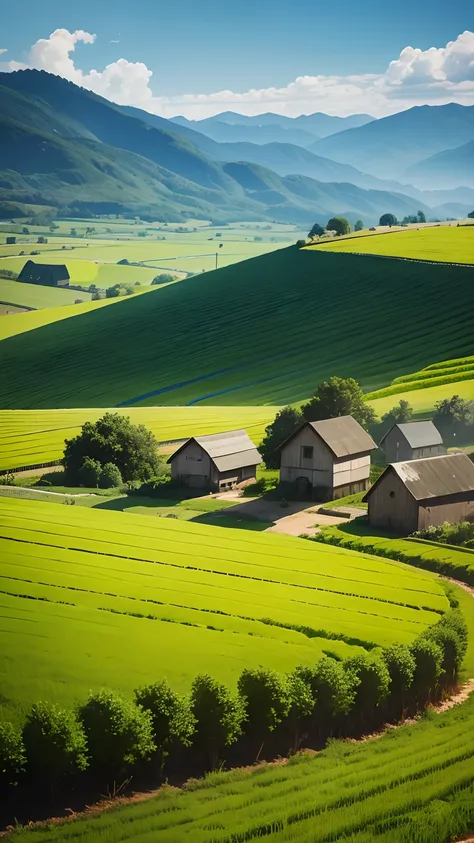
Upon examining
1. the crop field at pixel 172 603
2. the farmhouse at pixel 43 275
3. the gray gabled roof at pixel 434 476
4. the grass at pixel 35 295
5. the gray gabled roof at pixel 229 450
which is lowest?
the crop field at pixel 172 603

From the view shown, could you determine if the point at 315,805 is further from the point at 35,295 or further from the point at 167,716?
the point at 35,295

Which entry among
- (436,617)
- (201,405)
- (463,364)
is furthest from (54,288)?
(436,617)

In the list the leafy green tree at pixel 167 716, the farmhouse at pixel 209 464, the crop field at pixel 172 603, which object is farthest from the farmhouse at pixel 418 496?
the leafy green tree at pixel 167 716

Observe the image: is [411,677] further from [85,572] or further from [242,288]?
[242,288]

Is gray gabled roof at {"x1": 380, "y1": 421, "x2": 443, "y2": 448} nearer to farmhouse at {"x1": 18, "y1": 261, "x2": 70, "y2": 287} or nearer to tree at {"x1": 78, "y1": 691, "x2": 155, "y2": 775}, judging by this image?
tree at {"x1": 78, "y1": 691, "x2": 155, "y2": 775}

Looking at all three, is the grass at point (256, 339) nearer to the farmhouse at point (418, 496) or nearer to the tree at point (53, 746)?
the farmhouse at point (418, 496)

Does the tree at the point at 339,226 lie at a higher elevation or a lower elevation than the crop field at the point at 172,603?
higher

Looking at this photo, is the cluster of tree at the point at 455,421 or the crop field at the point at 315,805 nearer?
the crop field at the point at 315,805

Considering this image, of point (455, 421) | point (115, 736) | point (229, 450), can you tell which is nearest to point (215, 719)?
point (115, 736)
